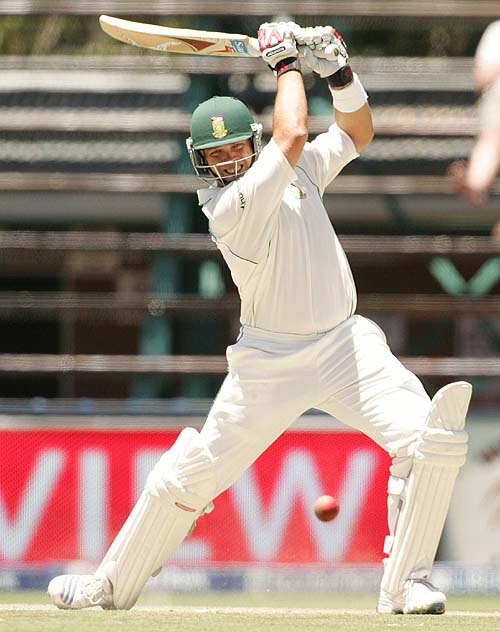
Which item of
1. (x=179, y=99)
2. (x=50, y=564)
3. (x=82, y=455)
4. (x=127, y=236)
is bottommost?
(x=50, y=564)

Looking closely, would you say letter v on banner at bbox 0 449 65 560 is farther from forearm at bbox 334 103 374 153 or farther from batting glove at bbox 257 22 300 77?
batting glove at bbox 257 22 300 77

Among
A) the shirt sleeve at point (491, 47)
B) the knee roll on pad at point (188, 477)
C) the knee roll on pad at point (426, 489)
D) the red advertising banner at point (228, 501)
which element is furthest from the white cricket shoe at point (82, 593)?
the shirt sleeve at point (491, 47)

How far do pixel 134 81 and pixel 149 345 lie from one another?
6.33 feet

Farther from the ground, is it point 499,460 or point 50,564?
point 499,460

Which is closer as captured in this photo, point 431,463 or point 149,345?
point 431,463

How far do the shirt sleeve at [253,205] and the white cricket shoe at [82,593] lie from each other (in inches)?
46.5

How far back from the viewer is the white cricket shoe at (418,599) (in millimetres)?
4789

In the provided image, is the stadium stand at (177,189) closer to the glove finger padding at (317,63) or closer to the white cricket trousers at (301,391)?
the white cricket trousers at (301,391)

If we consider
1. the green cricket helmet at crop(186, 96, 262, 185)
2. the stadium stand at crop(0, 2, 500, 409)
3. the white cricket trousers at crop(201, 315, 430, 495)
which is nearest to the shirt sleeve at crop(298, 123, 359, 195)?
the green cricket helmet at crop(186, 96, 262, 185)

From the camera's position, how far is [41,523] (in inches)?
288

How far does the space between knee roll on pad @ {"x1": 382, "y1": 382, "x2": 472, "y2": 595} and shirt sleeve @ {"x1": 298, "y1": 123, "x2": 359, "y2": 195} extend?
0.85m

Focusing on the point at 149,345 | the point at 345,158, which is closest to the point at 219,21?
the point at 149,345

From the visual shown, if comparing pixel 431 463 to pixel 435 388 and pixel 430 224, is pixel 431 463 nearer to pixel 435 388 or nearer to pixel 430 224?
pixel 435 388

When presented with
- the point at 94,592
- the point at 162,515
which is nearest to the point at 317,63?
the point at 162,515
